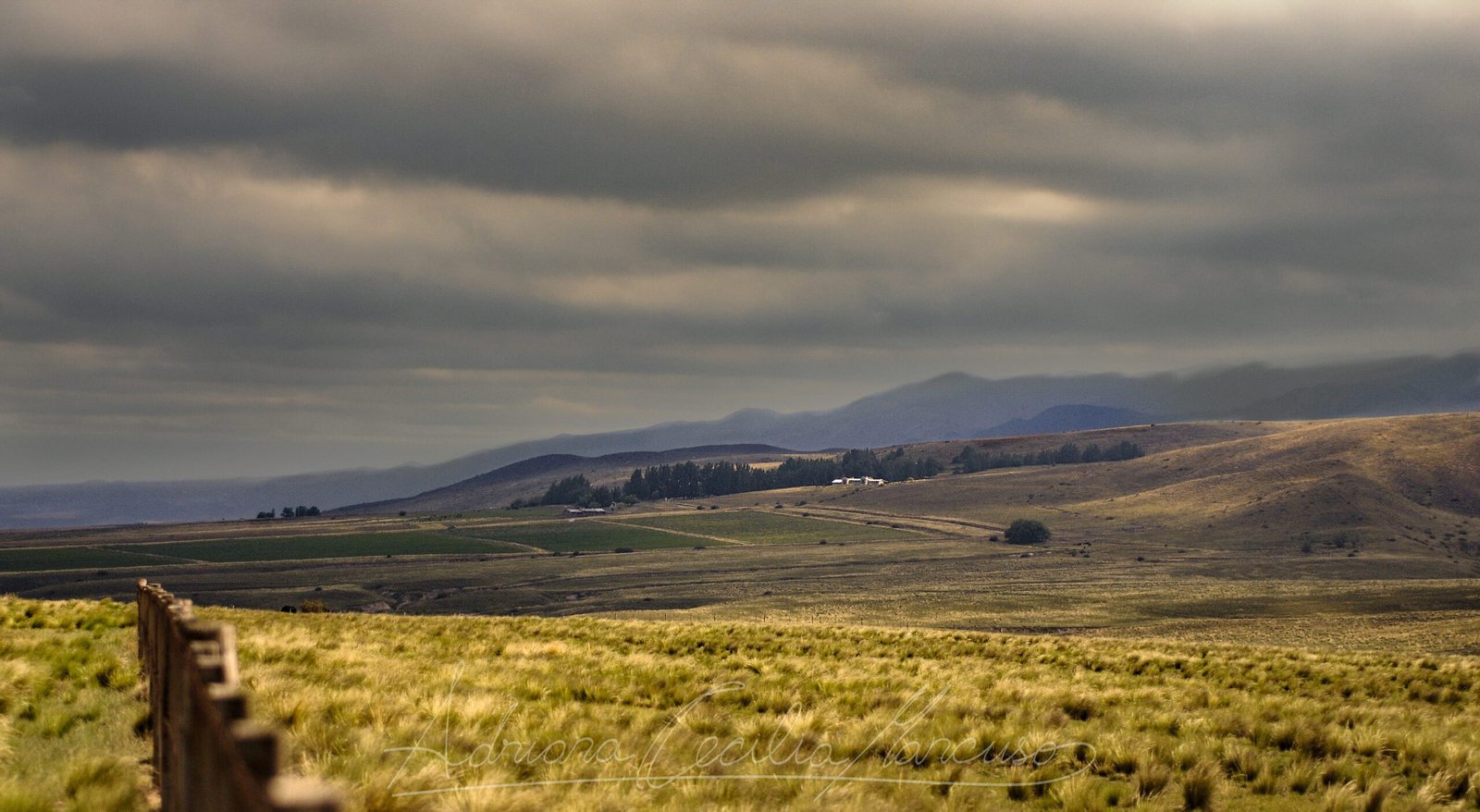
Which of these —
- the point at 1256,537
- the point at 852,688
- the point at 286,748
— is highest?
the point at 286,748

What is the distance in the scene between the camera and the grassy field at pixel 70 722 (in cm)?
779

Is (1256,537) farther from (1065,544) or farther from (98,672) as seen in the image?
(98,672)

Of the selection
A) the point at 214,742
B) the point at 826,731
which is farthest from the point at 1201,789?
the point at 214,742

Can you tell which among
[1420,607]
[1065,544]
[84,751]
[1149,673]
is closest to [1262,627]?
[1420,607]

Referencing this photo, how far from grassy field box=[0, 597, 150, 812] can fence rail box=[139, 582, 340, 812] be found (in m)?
0.58

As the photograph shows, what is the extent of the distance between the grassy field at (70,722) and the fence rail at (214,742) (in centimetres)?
58

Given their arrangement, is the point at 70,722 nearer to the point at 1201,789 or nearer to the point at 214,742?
the point at 214,742

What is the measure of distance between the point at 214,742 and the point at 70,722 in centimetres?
821

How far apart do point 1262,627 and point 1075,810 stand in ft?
289

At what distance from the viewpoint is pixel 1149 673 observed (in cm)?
2383

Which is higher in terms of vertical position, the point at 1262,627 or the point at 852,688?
the point at 852,688

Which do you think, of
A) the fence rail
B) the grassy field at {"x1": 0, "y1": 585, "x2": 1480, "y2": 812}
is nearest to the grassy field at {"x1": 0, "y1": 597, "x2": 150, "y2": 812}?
the grassy field at {"x1": 0, "y1": 585, "x2": 1480, "y2": 812}

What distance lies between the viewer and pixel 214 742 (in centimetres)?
448

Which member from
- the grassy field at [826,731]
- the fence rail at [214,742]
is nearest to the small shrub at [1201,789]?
the grassy field at [826,731]
